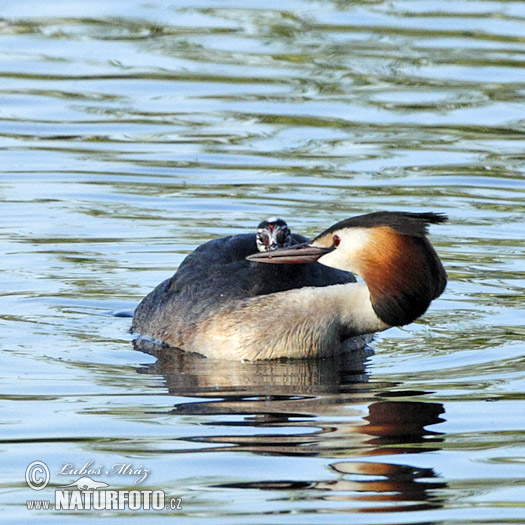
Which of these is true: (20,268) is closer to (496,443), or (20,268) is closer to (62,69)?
(496,443)

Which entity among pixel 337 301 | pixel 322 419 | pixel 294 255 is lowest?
pixel 322 419

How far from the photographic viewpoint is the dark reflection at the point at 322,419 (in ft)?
23.9

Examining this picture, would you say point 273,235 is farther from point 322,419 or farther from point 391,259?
point 322,419

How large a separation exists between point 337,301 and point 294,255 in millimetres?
455

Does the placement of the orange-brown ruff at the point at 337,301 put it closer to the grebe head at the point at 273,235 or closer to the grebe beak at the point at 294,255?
the grebe beak at the point at 294,255

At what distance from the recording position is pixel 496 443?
7934 millimetres

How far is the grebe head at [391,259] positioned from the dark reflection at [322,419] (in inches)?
19.9

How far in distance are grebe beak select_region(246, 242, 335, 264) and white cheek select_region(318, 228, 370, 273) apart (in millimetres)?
62

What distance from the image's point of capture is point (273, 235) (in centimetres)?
1060

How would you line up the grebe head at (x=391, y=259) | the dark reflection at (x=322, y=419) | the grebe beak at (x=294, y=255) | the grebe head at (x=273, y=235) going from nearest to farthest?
the dark reflection at (x=322, y=419) → the grebe head at (x=391, y=259) → the grebe beak at (x=294, y=255) → the grebe head at (x=273, y=235)
